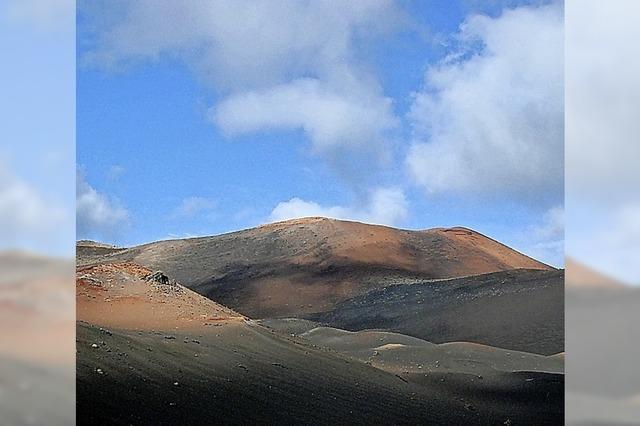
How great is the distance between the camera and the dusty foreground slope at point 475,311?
5.83m

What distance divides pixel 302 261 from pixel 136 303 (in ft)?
3.73

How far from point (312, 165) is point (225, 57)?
3.11 ft

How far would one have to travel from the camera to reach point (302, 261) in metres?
6.06

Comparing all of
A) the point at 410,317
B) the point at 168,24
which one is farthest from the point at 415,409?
the point at 168,24
